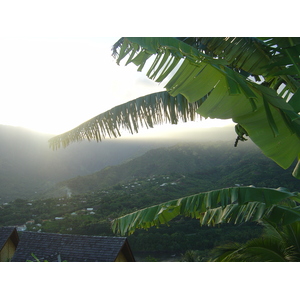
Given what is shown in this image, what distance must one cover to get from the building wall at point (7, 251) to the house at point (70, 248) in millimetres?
15

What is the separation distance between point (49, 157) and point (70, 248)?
2155 mm

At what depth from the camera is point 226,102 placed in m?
0.71

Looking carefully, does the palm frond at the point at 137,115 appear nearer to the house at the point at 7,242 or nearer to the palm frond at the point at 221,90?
the palm frond at the point at 221,90

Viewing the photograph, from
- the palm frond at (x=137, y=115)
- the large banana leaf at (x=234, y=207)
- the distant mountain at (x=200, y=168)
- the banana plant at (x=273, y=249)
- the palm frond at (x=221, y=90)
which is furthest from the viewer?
the distant mountain at (x=200, y=168)

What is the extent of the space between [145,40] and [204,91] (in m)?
0.20

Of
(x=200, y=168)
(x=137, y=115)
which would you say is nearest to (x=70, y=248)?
(x=137, y=115)

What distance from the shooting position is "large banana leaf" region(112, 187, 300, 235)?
1252 millimetres

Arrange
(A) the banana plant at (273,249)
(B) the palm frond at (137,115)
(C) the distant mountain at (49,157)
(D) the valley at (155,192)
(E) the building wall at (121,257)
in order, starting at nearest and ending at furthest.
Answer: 1. (B) the palm frond at (137,115)
2. (A) the banana plant at (273,249)
3. (E) the building wall at (121,257)
4. (D) the valley at (155,192)
5. (C) the distant mountain at (49,157)

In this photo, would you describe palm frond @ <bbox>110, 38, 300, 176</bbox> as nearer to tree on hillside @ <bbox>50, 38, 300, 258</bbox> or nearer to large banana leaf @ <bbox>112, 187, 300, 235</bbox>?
tree on hillside @ <bbox>50, 38, 300, 258</bbox>

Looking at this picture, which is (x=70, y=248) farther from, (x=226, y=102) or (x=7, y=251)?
(x=226, y=102)

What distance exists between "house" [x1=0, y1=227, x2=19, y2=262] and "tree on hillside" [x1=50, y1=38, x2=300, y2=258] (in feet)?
6.39

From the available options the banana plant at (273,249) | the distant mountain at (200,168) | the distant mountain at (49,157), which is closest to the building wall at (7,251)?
the distant mountain at (49,157)

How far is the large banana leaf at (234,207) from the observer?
125cm
